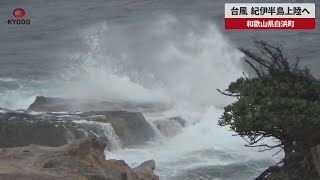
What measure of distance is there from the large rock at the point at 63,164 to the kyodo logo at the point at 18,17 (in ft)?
149

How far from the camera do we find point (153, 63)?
4466 cm

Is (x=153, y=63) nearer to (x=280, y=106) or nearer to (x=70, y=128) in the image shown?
(x=70, y=128)

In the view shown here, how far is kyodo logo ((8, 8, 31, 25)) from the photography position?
59500 mm

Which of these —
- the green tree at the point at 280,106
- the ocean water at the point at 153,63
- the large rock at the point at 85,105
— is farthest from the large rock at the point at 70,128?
the green tree at the point at 280,106

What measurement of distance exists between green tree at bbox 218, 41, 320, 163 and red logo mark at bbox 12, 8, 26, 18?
49891mm

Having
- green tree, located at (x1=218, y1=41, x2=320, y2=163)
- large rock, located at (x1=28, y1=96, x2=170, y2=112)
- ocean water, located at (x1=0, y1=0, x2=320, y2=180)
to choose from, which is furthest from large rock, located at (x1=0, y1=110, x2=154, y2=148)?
green tree, located at (x1=218, y1=41, x2=320, y2=163)

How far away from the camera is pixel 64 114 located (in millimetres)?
27141

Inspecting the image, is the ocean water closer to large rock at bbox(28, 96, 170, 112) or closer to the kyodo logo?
the kyodo logo

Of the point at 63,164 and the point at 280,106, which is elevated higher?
the point at 280,106

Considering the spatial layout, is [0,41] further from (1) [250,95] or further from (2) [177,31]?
(1) [250,95]

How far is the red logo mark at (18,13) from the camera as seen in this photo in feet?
201

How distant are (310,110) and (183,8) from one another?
51.7 metres

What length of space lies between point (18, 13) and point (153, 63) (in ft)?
83.7
